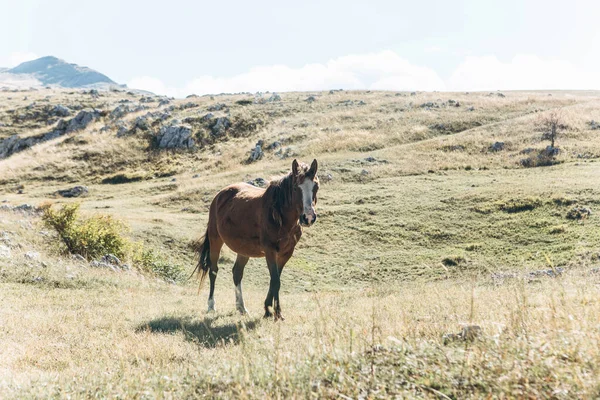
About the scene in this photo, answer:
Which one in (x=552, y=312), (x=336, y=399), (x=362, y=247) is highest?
(x=552, y=312)

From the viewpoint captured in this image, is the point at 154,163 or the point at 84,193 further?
the point at 154,163

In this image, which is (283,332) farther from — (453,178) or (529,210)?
(453,178)

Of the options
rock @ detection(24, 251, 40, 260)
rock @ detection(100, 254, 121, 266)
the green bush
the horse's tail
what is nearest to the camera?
the horse's tail

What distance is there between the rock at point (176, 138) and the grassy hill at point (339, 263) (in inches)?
62.0

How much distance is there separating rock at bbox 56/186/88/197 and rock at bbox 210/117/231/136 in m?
28.1

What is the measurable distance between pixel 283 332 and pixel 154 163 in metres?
65.5

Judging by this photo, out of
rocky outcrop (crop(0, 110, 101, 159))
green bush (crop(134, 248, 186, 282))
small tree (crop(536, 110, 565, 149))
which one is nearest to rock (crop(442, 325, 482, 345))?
green bush (crop(134, 248, 186, 282))

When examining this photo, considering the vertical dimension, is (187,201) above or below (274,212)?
below

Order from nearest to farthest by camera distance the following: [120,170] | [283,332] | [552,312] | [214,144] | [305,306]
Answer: [552,312] → [283,332] → [305,306] → [120,170] → [214,144]

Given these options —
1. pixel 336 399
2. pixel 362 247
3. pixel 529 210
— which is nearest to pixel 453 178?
pixel 529 210

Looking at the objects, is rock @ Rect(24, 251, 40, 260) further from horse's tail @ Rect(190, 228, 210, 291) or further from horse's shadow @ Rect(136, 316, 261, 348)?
horse's shadow @ Rect(136, 316, 261, 348)

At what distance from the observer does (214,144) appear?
7350 cm

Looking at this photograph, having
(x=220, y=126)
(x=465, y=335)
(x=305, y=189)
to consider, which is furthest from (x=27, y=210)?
(x=220, y=126)

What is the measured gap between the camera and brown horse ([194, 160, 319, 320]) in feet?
31.0
